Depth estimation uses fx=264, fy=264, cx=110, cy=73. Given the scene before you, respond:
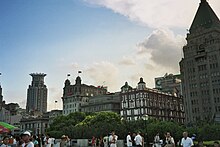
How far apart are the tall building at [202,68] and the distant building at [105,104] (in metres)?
27.4

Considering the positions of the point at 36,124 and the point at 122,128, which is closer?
the point at 122,128

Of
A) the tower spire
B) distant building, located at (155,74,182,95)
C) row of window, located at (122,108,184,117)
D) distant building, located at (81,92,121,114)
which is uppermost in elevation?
the tower spire

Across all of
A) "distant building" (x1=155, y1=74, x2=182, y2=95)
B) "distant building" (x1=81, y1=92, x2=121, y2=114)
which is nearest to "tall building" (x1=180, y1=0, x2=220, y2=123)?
"distant building" (x1=81, y1=92, x2=121, y2=114)

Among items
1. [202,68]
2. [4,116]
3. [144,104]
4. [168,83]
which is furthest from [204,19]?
[4,116]

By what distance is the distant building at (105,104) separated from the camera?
4240 inches

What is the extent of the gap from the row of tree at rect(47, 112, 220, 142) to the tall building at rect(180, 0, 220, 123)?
23814 mm

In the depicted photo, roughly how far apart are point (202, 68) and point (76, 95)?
59857 mm

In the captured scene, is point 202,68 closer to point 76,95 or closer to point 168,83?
point 76,95

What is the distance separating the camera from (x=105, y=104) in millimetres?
109188

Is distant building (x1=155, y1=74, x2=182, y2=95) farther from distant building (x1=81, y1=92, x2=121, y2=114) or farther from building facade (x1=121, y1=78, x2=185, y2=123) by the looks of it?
distant building (x1=81, y1=92, x2=121, y2=114)

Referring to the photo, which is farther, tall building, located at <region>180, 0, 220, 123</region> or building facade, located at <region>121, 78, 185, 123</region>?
building facade, located at <region>121, 78, 185, 123</region>

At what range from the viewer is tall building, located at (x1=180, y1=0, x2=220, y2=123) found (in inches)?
3649

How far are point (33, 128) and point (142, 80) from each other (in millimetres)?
74386

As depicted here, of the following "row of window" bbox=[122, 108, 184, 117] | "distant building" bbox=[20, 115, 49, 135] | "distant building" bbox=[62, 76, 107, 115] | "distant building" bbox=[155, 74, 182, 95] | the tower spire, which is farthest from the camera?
"distant building" bbox=[155, 74, 182, 95]
